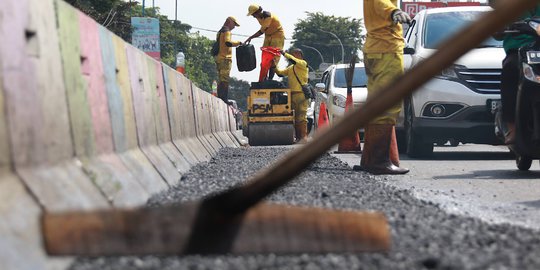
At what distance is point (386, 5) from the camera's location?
1027 centimetres

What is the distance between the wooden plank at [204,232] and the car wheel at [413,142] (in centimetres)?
930

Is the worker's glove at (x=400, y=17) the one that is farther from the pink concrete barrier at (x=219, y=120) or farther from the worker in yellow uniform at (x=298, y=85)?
the worker in yellow uniform at (x=298, y=85)

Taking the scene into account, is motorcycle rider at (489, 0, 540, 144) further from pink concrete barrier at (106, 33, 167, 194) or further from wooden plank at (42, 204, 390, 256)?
wooden plank at (42, 204, 390, 256)

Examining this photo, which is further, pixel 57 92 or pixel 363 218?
pixel 57 92

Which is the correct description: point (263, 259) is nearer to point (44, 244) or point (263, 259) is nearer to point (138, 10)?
point (44, 244)

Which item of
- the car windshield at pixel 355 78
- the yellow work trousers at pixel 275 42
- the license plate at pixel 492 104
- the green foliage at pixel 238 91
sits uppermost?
the yellow work trousers at pixel 275 42

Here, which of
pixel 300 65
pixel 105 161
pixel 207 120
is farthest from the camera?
pixel 300 65

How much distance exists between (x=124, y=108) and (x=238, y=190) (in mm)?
2985

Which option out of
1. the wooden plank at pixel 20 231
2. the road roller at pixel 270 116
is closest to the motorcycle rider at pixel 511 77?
the wooden plank at pixel 20 231

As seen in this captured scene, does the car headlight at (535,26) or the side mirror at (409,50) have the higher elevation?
the car headlight at (535,26)

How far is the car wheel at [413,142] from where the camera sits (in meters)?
13.5

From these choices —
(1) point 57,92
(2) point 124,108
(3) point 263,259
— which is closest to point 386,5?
(2) point 124,108

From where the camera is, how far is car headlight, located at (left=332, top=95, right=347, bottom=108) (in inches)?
712

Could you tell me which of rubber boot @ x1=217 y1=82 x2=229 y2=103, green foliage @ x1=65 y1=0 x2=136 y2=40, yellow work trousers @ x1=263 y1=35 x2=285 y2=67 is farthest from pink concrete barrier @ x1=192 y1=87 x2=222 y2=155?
green foliage @ x1=65 y1=0 x2=136 y2=40
